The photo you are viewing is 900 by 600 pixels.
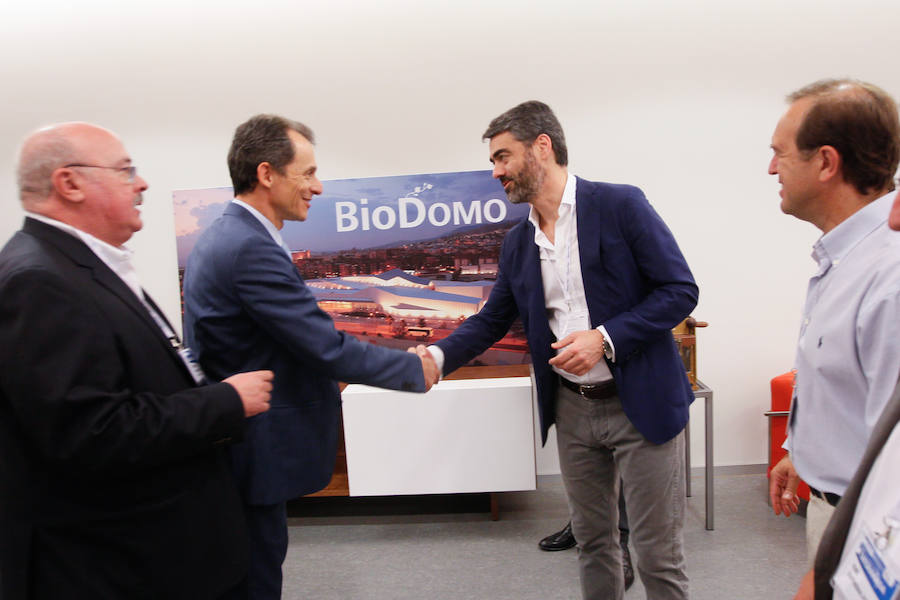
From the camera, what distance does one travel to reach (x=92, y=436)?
120cm

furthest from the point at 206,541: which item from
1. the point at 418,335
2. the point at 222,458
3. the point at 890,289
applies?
the point at 418,335

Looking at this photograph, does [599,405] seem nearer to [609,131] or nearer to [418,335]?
[418,335]

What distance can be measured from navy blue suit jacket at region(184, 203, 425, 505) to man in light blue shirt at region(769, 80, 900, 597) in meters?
1.17

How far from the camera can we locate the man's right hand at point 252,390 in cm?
143

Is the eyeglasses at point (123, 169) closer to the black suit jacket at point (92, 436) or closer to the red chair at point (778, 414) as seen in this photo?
the black suit jacket at point (92, 436)

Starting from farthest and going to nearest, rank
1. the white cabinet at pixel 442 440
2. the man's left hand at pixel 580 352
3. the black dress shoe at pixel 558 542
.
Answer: the white cabinet at pixel 442 440 → the black dress shoe at pixel 558 542 → the man's left hand at pixel 580 352

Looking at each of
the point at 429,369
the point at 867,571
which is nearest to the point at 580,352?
the point at 429,369

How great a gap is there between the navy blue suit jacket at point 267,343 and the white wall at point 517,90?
2317 mm

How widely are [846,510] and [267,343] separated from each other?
1404 mm

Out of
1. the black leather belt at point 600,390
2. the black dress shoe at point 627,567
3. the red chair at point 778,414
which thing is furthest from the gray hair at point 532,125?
the red chair at point 778,414

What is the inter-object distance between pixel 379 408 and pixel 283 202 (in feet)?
5.65

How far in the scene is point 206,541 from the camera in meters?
1.42

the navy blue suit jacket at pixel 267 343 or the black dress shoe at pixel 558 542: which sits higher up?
the navy blue suit jacket at pixel 267 343

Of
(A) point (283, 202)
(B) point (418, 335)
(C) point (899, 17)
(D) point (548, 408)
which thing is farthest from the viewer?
(B) point (418, 335)
